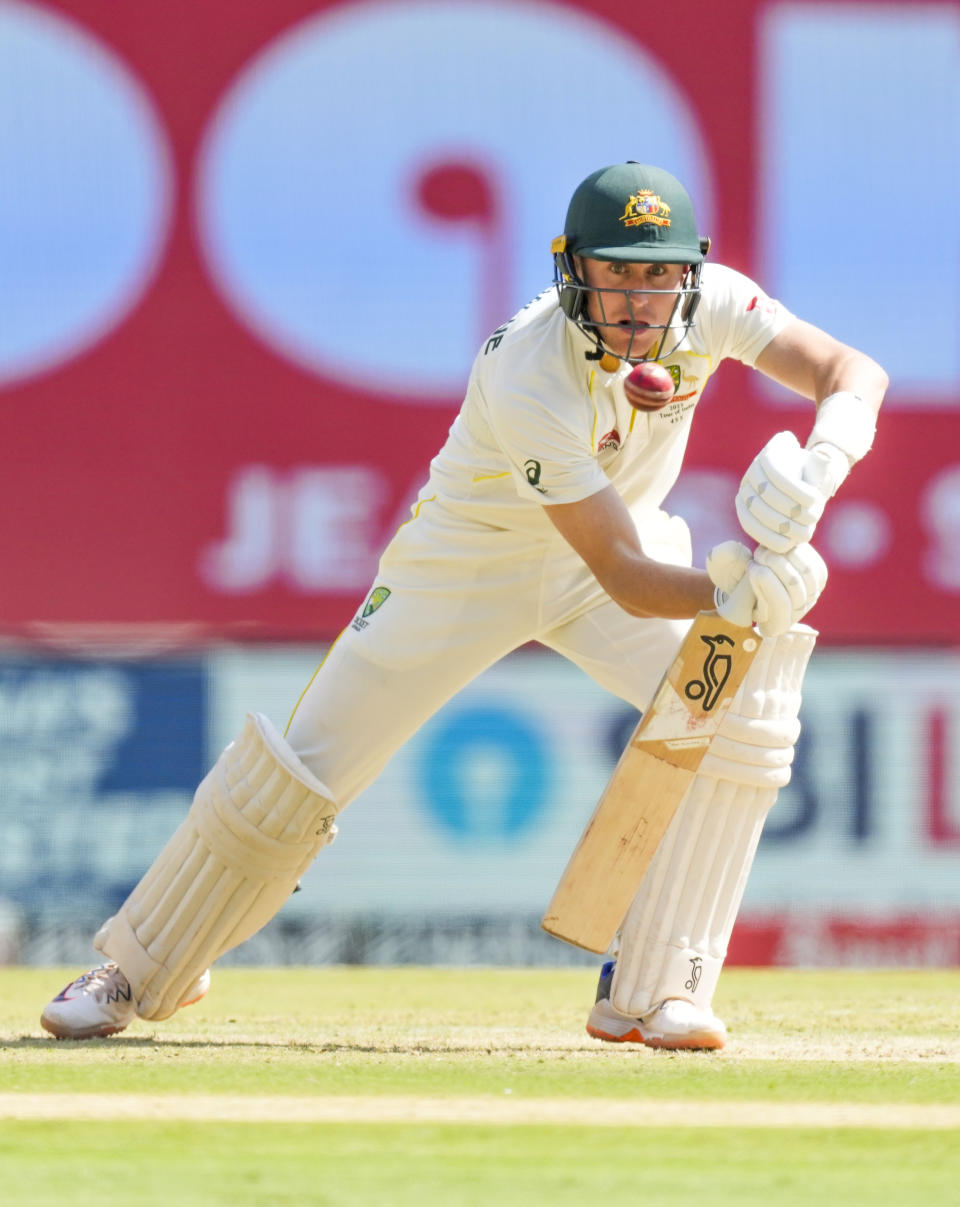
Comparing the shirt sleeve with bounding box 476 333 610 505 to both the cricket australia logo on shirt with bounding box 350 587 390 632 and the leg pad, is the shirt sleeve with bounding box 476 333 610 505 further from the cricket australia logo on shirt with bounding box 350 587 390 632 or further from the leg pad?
the leg pad

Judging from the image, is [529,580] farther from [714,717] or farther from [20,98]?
[20,98]

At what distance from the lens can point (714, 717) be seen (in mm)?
2803

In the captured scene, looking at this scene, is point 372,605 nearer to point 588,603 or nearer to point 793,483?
point 588,603

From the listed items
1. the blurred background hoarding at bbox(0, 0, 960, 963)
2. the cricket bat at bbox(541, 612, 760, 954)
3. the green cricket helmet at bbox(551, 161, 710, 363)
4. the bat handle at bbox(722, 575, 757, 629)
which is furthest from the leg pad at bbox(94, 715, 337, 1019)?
the blurred background hoarding at bbox(0, 0, 960, 963)

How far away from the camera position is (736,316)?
9.75 feet

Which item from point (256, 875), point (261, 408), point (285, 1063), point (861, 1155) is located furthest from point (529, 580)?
point (261, 408)

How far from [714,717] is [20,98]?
3.45 meters

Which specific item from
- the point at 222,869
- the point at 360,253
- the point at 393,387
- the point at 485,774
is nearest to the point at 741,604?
the point at 222,869

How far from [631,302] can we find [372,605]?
640 mm

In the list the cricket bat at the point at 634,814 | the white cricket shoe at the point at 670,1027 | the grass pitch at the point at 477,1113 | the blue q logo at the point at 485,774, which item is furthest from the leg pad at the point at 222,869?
the blue q logo at the point at 485,774

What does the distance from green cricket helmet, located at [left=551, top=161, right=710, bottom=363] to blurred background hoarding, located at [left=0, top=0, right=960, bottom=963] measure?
8.40ft

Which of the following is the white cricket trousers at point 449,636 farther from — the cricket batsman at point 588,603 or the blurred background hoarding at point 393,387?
the blurred background hoarding at point 393,387

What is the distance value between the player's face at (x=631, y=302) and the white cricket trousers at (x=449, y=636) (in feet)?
1.16

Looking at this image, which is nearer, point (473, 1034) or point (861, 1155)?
point (861, 1155)
